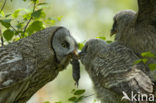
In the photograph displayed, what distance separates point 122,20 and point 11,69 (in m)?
2.82

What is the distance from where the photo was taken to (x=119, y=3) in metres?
14.8

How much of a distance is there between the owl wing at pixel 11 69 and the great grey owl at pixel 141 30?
83.2 inches

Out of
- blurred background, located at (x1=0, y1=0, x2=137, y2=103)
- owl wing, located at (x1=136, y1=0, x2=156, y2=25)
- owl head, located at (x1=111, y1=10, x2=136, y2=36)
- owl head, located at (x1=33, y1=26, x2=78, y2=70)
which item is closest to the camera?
owl head, located at (x1=33, y1=26, x2=78, y2=70)

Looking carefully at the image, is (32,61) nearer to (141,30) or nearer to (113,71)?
(113,71)

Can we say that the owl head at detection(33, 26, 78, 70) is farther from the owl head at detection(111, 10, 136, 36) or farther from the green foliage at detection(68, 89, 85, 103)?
the owl head at detection(111, 10, 136, 36)

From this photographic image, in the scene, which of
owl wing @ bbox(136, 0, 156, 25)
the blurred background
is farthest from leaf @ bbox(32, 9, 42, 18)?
the blurred background

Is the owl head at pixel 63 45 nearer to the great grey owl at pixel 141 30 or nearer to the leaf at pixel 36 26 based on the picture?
the leaf at pixel 36 26

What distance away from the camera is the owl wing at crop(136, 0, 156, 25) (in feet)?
17.3

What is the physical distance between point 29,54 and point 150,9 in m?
2.15

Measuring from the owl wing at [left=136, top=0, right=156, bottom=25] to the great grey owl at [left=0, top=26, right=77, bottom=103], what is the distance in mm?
1425

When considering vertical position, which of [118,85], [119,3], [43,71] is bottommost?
[118,85]

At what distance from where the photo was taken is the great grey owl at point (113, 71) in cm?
460

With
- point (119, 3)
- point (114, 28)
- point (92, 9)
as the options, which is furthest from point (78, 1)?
point (114, 28)

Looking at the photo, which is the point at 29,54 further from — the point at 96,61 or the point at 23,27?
the point at 96,61
